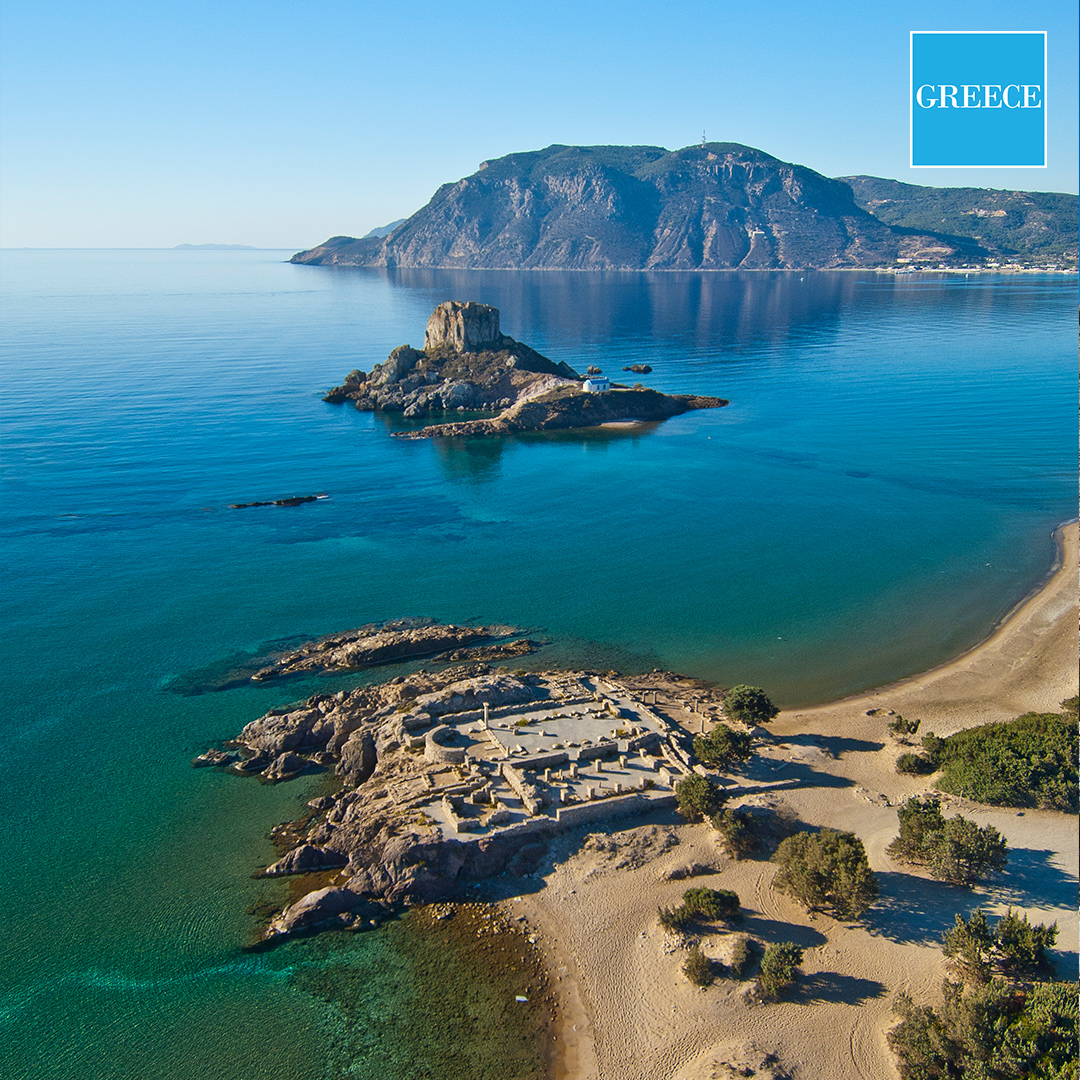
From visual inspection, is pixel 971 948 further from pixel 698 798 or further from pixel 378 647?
pixel 378 647

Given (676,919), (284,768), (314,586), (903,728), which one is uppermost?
(314,586)

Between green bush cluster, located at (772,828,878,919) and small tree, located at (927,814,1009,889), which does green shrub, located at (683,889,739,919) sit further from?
small tree, located at (927,814,1009,889)

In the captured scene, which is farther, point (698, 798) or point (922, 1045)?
point (698, 798)

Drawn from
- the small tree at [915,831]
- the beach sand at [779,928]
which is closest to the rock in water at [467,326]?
the beach sand at [779,928]

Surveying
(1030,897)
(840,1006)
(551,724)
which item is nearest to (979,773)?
(1030,897)

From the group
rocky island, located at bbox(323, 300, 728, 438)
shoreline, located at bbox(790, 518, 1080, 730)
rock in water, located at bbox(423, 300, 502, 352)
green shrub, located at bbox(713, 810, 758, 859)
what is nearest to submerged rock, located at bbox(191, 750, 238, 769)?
green shrub, located at bbox(713, 810, 758, 859)

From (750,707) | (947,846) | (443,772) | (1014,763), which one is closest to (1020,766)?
(1014,763)

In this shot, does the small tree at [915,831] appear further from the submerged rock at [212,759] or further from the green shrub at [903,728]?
the submerged rock at [212,759]
